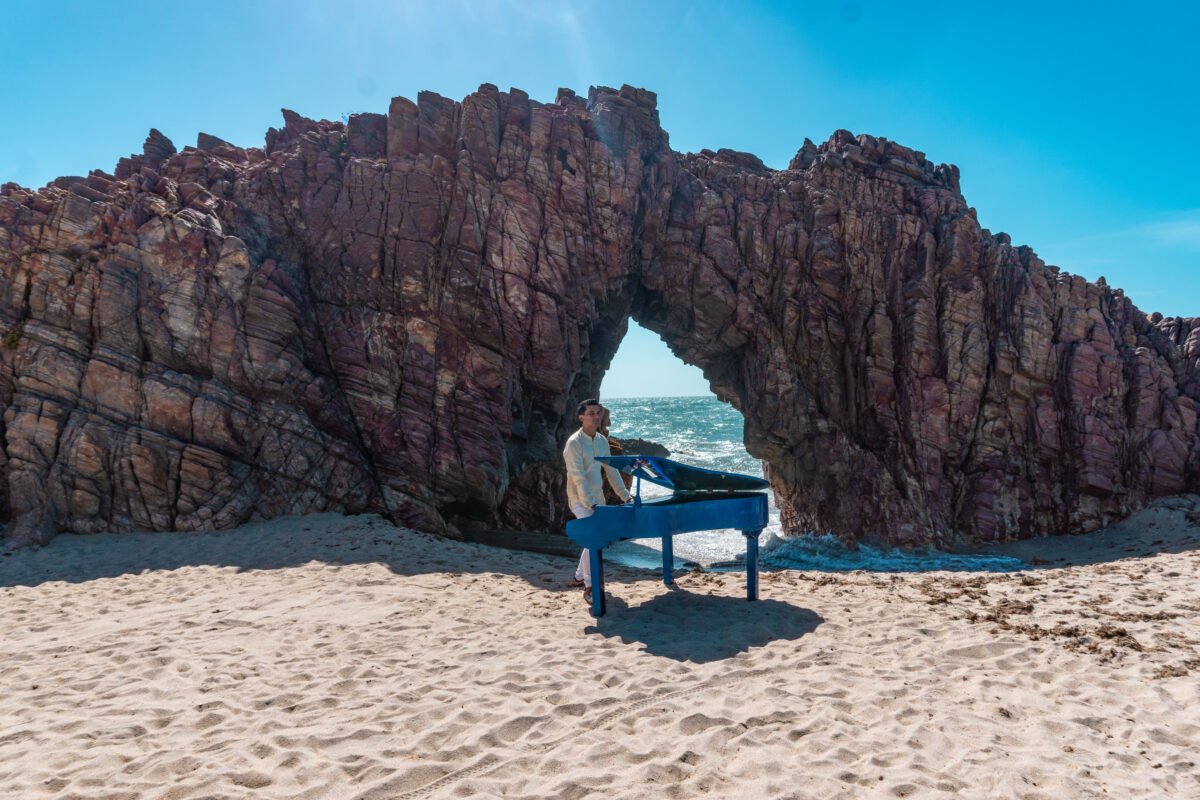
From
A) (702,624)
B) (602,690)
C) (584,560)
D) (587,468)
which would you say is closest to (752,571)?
(702,624)

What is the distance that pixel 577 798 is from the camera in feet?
13.9

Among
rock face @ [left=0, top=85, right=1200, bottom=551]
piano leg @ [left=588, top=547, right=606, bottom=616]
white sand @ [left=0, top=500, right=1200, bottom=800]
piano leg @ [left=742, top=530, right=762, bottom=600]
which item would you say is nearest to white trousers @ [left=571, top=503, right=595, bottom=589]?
piano leg @ [left=588, top=547, right=606, bottom=616]

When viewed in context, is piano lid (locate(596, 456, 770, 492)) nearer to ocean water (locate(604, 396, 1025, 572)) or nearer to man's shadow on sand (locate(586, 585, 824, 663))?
man's shadow on sand (locate(586, 585, 824, 663))

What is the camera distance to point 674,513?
328 inches

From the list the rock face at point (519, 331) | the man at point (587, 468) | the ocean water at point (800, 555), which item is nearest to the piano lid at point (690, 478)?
the man at point (587, 468)

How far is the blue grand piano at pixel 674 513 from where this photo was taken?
327 inches

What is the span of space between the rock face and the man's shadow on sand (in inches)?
405

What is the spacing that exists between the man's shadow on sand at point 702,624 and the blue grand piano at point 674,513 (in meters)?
0.50

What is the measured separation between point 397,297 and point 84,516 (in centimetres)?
1062

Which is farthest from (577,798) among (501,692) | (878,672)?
(878,672)

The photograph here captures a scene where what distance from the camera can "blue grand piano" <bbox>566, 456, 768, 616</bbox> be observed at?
831 centimetres

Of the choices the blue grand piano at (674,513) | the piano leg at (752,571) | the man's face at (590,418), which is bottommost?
the piano leg at (752,571)

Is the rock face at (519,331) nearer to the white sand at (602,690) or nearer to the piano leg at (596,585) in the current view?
the white sand at (602,690)

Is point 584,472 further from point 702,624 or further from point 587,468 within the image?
point 702,624
